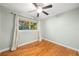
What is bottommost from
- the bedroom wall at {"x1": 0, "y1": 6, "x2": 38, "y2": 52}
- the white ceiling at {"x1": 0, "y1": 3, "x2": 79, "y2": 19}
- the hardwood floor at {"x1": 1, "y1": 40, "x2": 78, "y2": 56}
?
the hardwood floor at {"x1": 1, "y1": 40, "x2": 78, "y2": 56}

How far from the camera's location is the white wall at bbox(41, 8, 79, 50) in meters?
1.29

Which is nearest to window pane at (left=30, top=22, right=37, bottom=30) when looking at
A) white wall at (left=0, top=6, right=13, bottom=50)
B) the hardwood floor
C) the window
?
the window

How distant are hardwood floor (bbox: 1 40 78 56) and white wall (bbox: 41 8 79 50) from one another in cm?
11

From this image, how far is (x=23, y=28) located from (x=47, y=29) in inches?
18.3

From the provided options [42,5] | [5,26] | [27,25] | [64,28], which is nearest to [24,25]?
[27,25]

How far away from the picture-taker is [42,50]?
1301 millimetres

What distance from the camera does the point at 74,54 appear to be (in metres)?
1.21

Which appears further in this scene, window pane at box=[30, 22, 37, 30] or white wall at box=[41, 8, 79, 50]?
window pane at box=[30, 22, 37, 30]

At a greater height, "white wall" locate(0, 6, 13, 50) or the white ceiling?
the white ceiling

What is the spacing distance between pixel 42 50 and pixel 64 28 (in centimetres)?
56

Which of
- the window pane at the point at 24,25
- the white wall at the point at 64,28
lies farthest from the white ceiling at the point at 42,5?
the window pane at the point at 24,25

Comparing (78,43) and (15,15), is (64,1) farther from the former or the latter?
(15,15)

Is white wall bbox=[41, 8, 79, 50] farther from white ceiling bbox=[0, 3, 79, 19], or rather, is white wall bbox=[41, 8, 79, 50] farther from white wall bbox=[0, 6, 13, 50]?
white wall bbox=[0, 6, 13, 50]

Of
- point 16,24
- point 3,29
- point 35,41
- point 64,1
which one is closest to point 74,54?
point 35,41
